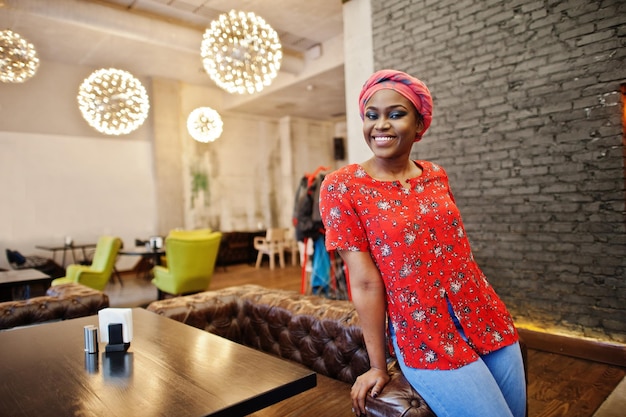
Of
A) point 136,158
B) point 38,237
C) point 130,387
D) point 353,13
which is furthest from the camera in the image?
point 136,158

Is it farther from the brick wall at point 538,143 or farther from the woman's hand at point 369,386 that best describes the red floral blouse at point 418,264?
the brick wall at point 538,143

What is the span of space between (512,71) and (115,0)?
201 inches

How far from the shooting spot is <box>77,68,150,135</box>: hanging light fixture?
4016mm

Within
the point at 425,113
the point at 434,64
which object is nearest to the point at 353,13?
the point at 434,64

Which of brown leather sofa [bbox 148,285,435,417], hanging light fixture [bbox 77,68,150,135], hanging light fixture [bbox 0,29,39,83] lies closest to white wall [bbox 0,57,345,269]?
hanging light fixture [bbox 77,68,150,135]

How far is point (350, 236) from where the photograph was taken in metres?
1.19

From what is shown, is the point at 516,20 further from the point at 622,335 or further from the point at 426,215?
the point at 426,215

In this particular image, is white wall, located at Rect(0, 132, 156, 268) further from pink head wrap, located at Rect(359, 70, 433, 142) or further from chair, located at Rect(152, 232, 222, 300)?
pink head wrap, located at Rect(359, 70, 433, 142)

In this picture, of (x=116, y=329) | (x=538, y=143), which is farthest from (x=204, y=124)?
(x=116, y=329)

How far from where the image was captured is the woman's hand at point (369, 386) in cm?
121

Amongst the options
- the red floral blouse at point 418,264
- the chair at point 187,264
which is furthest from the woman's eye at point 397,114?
the chair at point 187,264

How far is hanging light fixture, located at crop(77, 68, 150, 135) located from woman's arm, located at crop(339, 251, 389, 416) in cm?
368

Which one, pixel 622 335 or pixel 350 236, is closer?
pixel 350 236

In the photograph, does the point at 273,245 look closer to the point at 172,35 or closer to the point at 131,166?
the point at 131,166
